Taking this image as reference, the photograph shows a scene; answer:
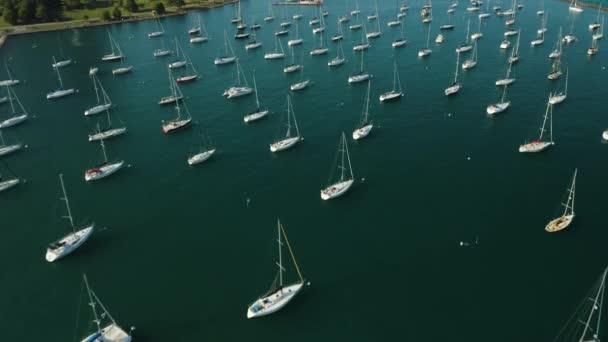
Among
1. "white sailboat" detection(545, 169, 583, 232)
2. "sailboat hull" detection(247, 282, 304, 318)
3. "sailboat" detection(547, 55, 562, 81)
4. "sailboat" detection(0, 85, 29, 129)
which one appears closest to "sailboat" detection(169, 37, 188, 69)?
"sailboat" detection(0, 85, 29, 129)

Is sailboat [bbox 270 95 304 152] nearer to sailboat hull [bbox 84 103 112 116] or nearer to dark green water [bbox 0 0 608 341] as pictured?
dark green water [bbox 0 0 608 341]

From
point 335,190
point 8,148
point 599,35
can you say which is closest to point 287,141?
point 335,190

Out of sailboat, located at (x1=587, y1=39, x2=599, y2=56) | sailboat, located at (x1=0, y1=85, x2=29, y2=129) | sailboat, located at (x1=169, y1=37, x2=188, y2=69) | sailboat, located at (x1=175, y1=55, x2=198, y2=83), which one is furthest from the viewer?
sailboat, located at (x1=169, y1=37, x2=188, y2=69)

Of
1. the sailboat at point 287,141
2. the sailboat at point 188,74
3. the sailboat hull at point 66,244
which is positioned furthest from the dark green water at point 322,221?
the sailboat at point 188,74

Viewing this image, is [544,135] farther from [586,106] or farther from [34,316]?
[34,316]

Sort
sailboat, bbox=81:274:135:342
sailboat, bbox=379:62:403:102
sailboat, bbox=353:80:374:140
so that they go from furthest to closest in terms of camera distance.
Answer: sailboat, bbox=379:62:403:102 < sailboat, bbox=353:80:374:140 < sailboat, bbox=81:274:135:342

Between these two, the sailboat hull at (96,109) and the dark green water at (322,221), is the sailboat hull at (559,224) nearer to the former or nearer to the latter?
the dark green water at (322,221)

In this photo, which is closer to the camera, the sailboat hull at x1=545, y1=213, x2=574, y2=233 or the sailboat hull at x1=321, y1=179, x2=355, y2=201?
the sailboat hull at x1=545, y1=213, x2=574, y2=233

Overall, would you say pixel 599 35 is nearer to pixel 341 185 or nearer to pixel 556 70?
pixel 556 70

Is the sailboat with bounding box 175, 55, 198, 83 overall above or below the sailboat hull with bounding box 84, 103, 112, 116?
above
